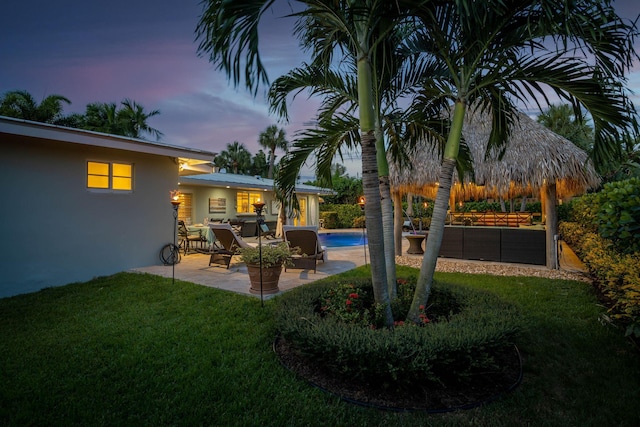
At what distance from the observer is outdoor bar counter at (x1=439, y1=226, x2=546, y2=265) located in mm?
8688

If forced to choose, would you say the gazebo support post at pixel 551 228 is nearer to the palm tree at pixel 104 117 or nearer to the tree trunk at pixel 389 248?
the tree trunk at pixel 389 248

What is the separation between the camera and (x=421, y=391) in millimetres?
2828

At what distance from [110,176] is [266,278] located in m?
5.05

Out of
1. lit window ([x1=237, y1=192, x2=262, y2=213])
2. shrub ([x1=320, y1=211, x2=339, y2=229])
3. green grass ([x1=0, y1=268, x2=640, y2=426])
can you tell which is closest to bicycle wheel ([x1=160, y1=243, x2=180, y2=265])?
green grass ([x1=0, y1=268, x2=640, y2=426])

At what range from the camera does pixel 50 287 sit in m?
6.56

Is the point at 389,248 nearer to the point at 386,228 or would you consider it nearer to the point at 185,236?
the point at 386,228

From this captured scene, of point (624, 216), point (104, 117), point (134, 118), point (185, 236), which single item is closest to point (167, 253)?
point (185, 236)

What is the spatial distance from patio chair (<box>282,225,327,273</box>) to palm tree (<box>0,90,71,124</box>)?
17411 mm

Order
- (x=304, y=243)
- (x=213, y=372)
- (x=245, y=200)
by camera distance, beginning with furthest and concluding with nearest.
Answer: (x=245, y=200)
(x=304, y=243)
(x=213, y=372)

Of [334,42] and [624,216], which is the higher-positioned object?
[334,42]

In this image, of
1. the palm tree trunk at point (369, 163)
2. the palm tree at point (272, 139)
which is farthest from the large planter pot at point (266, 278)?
the palm tree at point (272, 139)

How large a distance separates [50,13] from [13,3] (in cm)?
123

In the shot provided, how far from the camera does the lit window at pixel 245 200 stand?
749 inches

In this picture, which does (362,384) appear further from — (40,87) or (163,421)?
(40,87)
